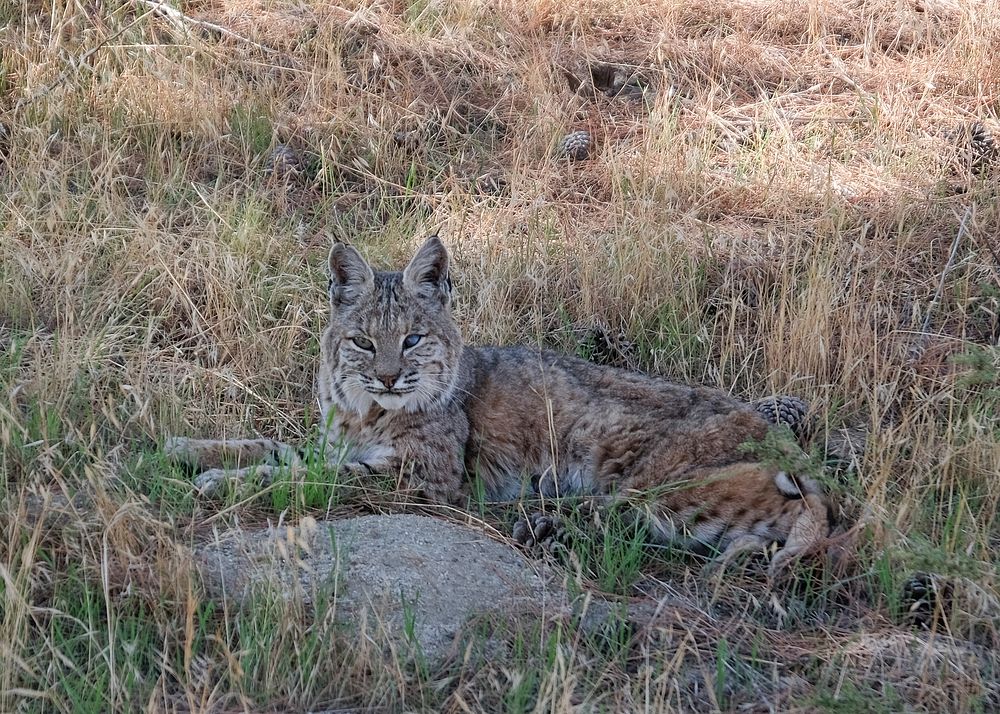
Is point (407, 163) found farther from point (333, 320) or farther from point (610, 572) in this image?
point (610, 572)

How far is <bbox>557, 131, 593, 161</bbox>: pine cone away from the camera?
7750 mm

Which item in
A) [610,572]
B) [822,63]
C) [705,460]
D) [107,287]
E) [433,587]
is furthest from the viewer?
[822,63]

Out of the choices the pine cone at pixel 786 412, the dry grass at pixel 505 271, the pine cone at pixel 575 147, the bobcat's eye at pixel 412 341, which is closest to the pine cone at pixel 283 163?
the dry grass at pixel 505 271

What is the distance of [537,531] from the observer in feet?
15.4

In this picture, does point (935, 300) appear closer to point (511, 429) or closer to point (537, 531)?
point (511, 429)

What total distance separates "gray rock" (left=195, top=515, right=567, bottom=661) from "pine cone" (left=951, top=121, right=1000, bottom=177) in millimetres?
4364

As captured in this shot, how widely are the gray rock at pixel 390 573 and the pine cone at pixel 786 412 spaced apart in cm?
160

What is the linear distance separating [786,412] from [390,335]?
1.90m

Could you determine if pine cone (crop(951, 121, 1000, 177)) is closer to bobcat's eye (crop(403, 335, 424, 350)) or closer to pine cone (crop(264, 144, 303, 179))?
bobcat's eye (crop(403, 335, 424, 350))

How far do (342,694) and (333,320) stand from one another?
7.44 feet

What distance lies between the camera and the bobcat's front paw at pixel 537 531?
4.69m

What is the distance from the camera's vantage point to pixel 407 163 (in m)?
7.72

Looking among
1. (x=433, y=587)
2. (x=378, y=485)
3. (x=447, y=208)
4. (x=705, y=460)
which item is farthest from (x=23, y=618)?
(x=447, y=208)

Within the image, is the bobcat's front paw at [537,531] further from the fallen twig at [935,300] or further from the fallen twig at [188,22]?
the fallen twig at [188,22]
